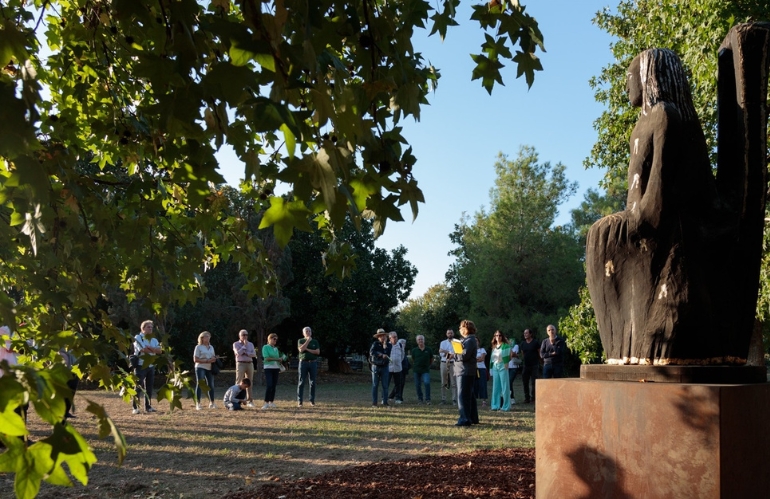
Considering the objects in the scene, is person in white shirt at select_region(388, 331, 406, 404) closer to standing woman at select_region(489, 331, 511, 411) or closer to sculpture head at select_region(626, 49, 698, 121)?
standing woman at select_region(489, 331, 511, 411)

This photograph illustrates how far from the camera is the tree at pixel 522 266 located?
38.0 meters

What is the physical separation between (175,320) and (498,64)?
28.0 meters

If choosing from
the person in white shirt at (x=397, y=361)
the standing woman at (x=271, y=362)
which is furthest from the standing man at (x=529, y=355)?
the standing woman at (x=271, y=362)

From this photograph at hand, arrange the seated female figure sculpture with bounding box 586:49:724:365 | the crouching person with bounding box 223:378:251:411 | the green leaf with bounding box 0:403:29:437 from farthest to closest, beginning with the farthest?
1. the crouching person with bounding box 223:378:251:411
2. the seated female figure sculpture with bounding box 586:49:724:365
3. the green leaf with bounding box 0:403:29:437

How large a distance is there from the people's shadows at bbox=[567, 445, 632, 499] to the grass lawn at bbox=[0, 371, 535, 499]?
14.2 feet

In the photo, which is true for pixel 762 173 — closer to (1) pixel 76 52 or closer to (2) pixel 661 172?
(2) pixel 661 172

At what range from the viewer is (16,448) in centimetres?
159

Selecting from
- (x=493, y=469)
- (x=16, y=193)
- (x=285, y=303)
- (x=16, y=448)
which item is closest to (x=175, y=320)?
(x=285, y=303)

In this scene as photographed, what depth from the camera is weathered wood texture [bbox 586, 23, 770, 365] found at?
3.95m

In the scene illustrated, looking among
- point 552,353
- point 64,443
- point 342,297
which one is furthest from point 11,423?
point 342,297

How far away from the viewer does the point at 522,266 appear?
39125 millimetres

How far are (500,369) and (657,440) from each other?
39.3 ft

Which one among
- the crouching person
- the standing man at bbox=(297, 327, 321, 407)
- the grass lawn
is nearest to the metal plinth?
the grass lawn

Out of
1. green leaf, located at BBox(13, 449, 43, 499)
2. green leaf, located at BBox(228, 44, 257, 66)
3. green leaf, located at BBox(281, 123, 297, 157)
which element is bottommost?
green leaf, located at BBox(13, 449, 43, 499)
